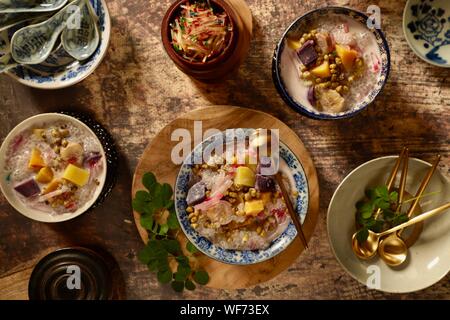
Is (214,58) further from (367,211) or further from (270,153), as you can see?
(367,211)

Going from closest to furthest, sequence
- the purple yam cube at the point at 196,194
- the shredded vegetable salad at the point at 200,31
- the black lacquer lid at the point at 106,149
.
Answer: the shredded vegetable salad at the point at 200,31 → the purple yam cube at the point at 196,194 → the black lacquer lid at the point at 106,149

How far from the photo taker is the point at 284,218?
2.17m

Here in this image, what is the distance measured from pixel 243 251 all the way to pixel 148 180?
0.54 metres

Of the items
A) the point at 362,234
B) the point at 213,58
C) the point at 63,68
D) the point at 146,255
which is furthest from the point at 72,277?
the point at 362,234

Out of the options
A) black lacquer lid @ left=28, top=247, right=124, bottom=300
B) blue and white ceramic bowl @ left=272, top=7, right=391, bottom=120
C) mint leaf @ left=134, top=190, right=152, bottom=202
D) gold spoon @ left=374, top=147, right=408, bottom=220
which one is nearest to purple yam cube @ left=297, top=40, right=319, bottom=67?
blue and white ceramic bowl @ left=272, top=7, right=391, bottom=120

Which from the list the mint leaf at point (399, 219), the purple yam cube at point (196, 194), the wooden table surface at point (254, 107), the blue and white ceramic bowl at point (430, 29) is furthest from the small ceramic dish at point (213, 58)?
the mint leaf at point (399, 219)

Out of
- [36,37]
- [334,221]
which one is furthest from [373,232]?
[36,37]

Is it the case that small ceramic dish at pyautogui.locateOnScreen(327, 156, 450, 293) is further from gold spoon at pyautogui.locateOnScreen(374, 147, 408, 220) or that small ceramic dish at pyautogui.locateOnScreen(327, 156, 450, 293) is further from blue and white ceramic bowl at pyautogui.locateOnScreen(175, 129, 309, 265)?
blue and white ceramic bowl at pyautogui.locateOnScreen(175, 129, 309, 265)

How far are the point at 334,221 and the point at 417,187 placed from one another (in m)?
0.43

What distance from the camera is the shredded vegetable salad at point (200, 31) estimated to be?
2045mm

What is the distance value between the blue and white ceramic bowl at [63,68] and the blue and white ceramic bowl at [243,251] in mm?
625

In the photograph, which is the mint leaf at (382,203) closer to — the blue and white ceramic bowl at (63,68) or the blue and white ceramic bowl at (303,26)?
the blue and white ceramic bowl at (303,26)

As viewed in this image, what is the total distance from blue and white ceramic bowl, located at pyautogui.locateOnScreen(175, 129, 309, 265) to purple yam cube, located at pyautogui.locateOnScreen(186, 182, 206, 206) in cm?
3

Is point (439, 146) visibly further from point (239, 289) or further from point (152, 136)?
point (152, 136)
